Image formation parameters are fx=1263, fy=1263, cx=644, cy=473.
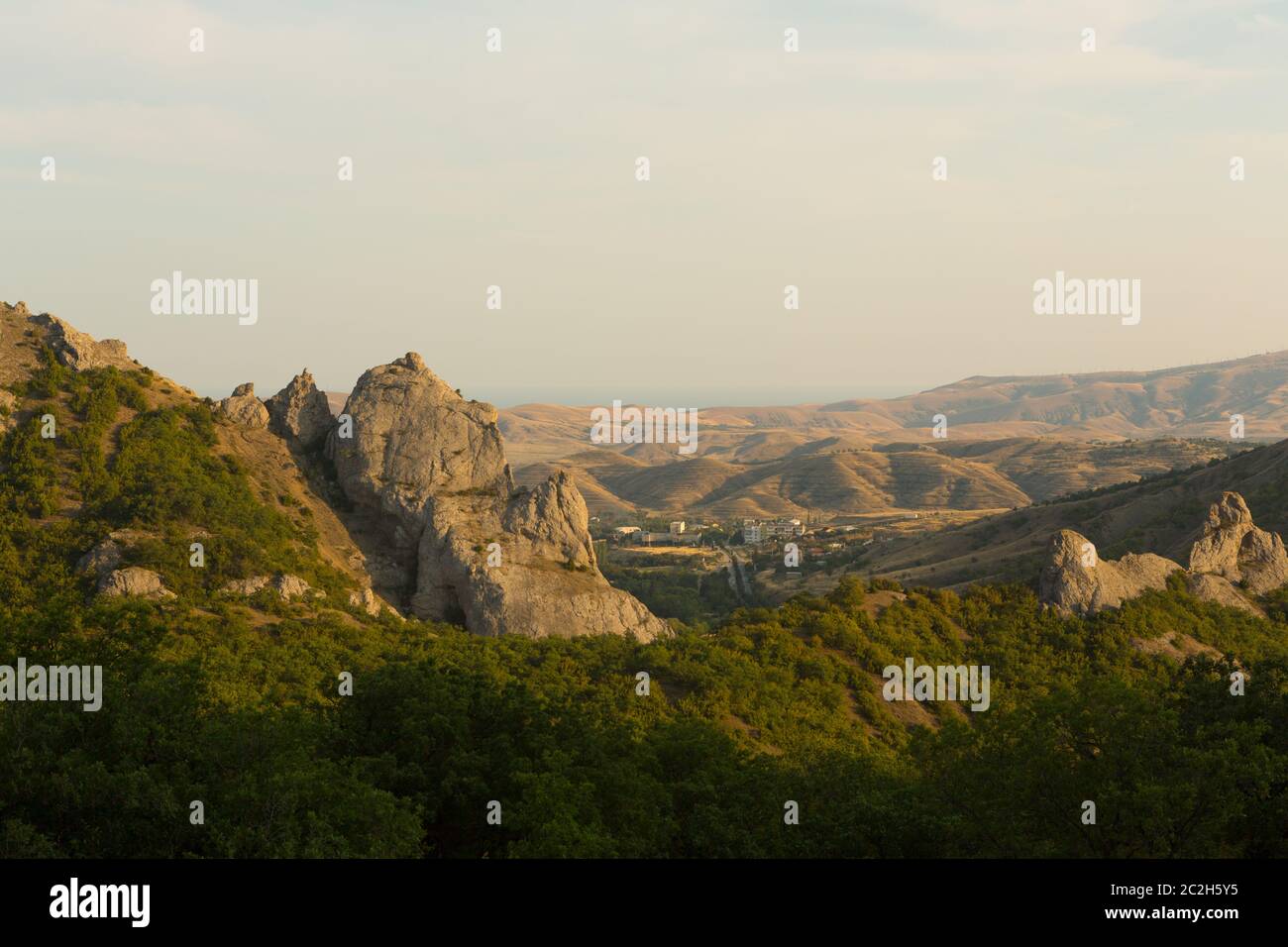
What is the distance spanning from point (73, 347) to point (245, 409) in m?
9.17

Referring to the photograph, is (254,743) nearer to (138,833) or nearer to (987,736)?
(138,833)

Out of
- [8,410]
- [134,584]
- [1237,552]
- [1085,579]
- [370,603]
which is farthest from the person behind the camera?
[1237,552]

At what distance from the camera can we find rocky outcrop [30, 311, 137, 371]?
6562 centimetres

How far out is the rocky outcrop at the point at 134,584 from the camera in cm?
5259

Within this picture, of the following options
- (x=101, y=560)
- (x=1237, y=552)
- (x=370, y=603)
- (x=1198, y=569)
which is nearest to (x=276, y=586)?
(x=370, y=603)

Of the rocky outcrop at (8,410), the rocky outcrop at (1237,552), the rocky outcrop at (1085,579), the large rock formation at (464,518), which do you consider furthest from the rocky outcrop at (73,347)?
the rocky outcrop at (1237,552)

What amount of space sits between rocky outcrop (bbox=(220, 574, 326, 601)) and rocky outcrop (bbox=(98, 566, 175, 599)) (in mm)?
3088

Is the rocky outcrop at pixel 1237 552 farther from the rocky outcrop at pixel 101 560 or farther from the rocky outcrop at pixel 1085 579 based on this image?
the rocky outcrop at pixel 101 560

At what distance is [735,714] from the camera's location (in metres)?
48.4

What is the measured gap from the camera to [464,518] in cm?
6631

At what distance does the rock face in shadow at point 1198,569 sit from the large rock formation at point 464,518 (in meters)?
20.9

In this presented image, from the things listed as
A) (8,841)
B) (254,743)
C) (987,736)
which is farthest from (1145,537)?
(8,841)

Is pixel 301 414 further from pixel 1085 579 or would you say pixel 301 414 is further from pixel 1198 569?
pixel 1198 569
